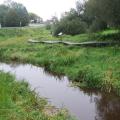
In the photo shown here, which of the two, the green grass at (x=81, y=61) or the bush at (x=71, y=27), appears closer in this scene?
the green grass at (x=81, y=61)

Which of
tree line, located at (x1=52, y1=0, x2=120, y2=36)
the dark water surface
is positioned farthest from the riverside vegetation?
tree line, located at (x1=52, y1=0, x2=120, y2=36)

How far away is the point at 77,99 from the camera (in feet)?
59.0

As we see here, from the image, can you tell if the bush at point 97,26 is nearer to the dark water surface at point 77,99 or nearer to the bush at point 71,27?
the bush at point 71,27

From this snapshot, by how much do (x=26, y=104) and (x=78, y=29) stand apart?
32.6 m

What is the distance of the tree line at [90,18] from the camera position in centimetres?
3077

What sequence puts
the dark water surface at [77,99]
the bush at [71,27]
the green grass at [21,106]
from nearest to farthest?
the green grass at [21,106] < the dark water surface at [77,99] < the bush at [71,27]

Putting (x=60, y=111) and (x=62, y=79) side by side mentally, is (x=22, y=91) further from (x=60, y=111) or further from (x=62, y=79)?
(x=62, y=79)

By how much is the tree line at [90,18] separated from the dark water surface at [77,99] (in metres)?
9.47

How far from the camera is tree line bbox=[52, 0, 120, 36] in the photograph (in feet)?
101

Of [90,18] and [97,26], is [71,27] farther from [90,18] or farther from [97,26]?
[97,26]

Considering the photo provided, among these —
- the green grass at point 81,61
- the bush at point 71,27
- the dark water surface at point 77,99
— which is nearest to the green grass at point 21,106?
the dark water surface at point 77,99

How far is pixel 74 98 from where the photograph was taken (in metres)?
18.2

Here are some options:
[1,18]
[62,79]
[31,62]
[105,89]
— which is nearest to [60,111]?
[105,89]

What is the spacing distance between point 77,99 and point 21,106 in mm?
5159
